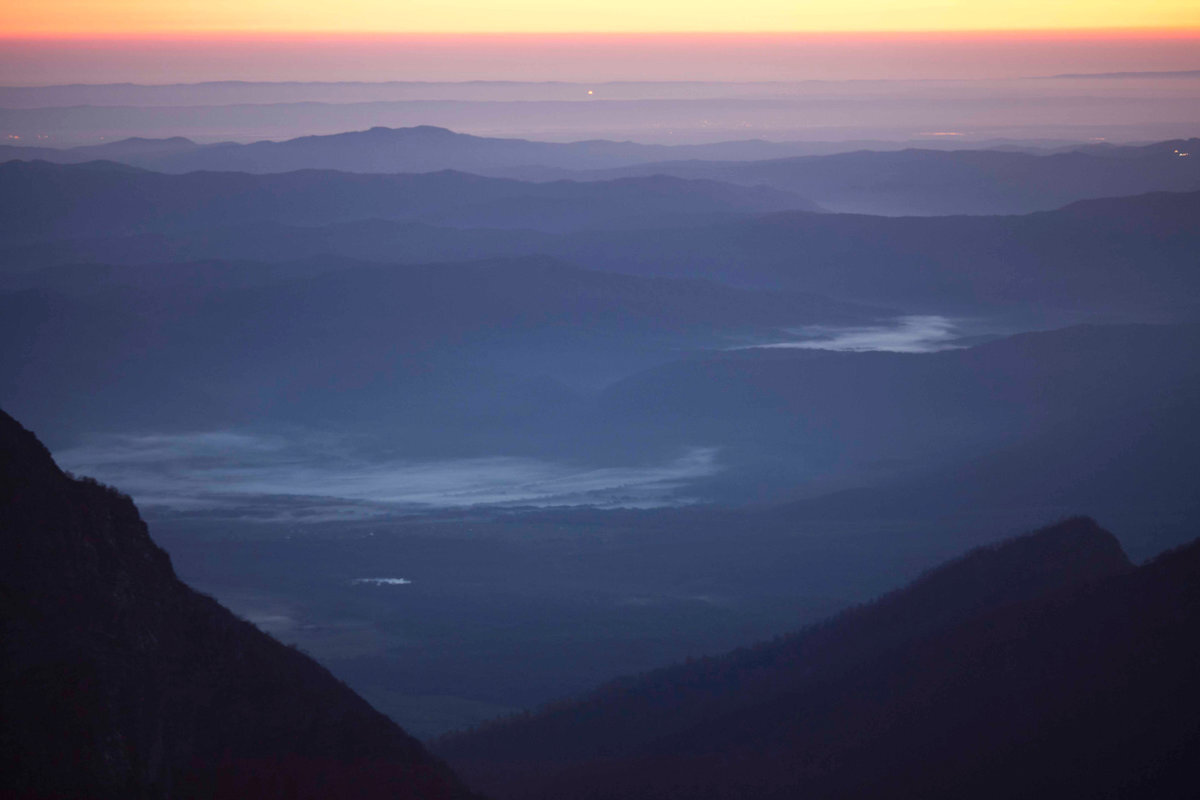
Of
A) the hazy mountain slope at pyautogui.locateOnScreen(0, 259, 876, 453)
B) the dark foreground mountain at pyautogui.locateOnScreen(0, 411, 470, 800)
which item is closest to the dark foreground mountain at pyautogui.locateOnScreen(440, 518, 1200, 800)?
the dark foreground mountain at pyautogui.locateOnScreen(0, 411, 470, 800)

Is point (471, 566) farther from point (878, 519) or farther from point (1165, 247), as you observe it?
point (1165, 247)

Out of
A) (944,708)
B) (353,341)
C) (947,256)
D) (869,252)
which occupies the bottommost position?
(944,708)

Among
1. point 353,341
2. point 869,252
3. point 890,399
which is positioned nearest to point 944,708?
point 890,399

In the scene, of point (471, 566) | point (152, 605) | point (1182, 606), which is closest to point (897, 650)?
point (1182, 606)

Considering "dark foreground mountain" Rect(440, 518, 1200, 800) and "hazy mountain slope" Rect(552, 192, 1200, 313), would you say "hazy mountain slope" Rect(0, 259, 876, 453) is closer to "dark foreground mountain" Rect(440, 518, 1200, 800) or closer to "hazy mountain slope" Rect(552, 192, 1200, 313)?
"hazy mountain slope" Rect(552, 192, 1200, 313)

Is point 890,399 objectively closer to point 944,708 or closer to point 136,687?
point 944,708

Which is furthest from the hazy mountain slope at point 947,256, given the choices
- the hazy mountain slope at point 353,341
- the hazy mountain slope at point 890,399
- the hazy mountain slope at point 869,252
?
the hazy mountain slope at point 890,399
